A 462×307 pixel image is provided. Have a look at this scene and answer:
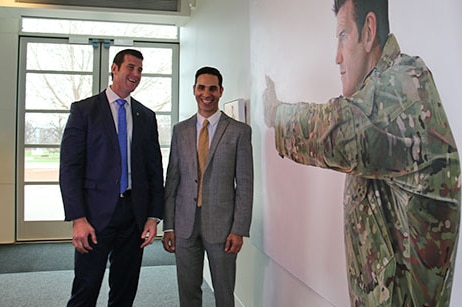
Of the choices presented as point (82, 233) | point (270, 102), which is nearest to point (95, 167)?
point (82, 233)

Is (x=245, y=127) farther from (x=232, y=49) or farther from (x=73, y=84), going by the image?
(x=73, y=84)

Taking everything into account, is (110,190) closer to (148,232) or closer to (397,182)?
(148,232)

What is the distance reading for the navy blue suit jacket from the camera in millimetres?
1914

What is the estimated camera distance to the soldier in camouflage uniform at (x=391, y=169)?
0.91m

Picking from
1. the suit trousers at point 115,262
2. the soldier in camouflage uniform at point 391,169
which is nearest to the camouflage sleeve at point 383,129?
the soldier in camouflage uniform at point 391,169

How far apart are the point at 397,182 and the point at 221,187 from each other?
3.53 feet

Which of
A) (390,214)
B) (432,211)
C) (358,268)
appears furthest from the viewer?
(358,268)

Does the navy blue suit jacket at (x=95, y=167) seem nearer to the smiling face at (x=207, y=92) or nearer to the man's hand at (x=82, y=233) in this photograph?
the man's hand at (x=82, y=233)

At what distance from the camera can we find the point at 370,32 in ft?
3.76

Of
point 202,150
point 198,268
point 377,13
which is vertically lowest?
point 198,268

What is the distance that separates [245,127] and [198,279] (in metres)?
0.86

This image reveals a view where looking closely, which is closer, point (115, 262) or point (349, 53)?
point (349, 53)

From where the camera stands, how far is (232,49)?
2863mm

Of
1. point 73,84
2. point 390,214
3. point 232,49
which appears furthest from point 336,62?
point 73,84
